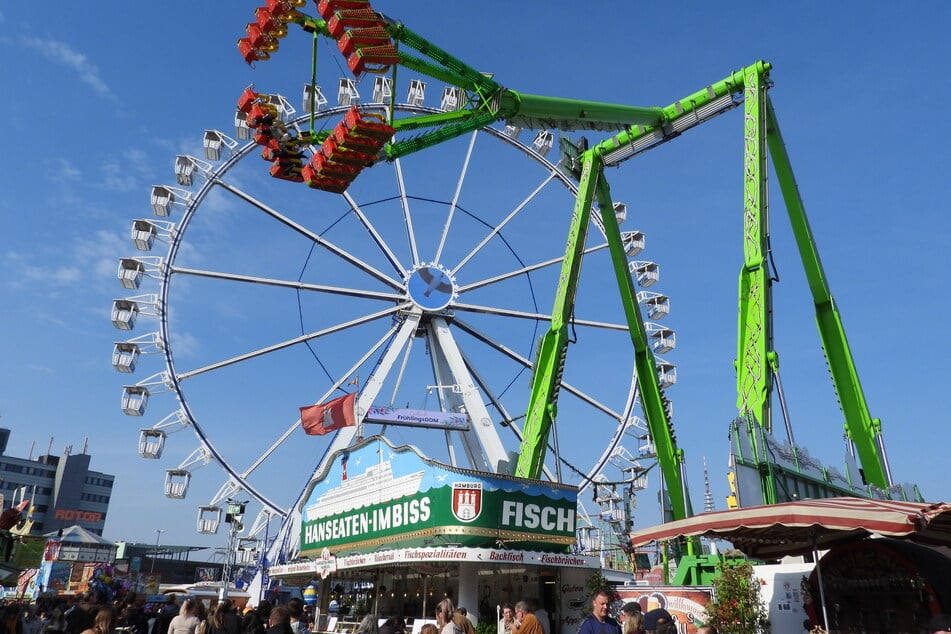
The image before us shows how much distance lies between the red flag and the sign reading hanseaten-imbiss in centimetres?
543

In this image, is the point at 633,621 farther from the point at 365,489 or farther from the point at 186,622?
→ the point at 365,489

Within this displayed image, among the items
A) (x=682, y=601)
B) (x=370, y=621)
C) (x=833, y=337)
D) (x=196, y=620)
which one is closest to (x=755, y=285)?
(x=833, y=337)

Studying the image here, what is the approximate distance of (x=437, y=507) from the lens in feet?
50.0

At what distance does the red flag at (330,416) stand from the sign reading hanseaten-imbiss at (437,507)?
17.8 ft

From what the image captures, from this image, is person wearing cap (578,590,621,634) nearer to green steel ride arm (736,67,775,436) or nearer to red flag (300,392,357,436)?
green steel ride arm (736,67,775,436)

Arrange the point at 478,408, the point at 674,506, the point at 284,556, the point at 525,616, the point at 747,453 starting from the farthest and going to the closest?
the point at 478,408 → the point at 284,556 → the point at 674,506 → the point at 747,453 → the point at 525,616

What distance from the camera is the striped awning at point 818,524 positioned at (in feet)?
24.6

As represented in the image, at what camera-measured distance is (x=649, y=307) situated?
33531mm

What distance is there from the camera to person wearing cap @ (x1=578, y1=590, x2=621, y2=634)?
604 cm

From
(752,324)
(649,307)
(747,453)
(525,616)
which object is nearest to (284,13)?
(752,324)

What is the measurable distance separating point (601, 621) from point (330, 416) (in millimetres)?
19945

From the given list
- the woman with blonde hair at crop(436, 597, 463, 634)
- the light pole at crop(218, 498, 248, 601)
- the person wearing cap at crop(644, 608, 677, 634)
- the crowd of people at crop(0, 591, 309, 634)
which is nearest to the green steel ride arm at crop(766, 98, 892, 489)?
the person wearing cap at crop(644, 608, 677, 634)

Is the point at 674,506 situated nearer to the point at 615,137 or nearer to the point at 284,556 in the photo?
the point at 615,137

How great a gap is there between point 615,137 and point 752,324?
7227 mm
